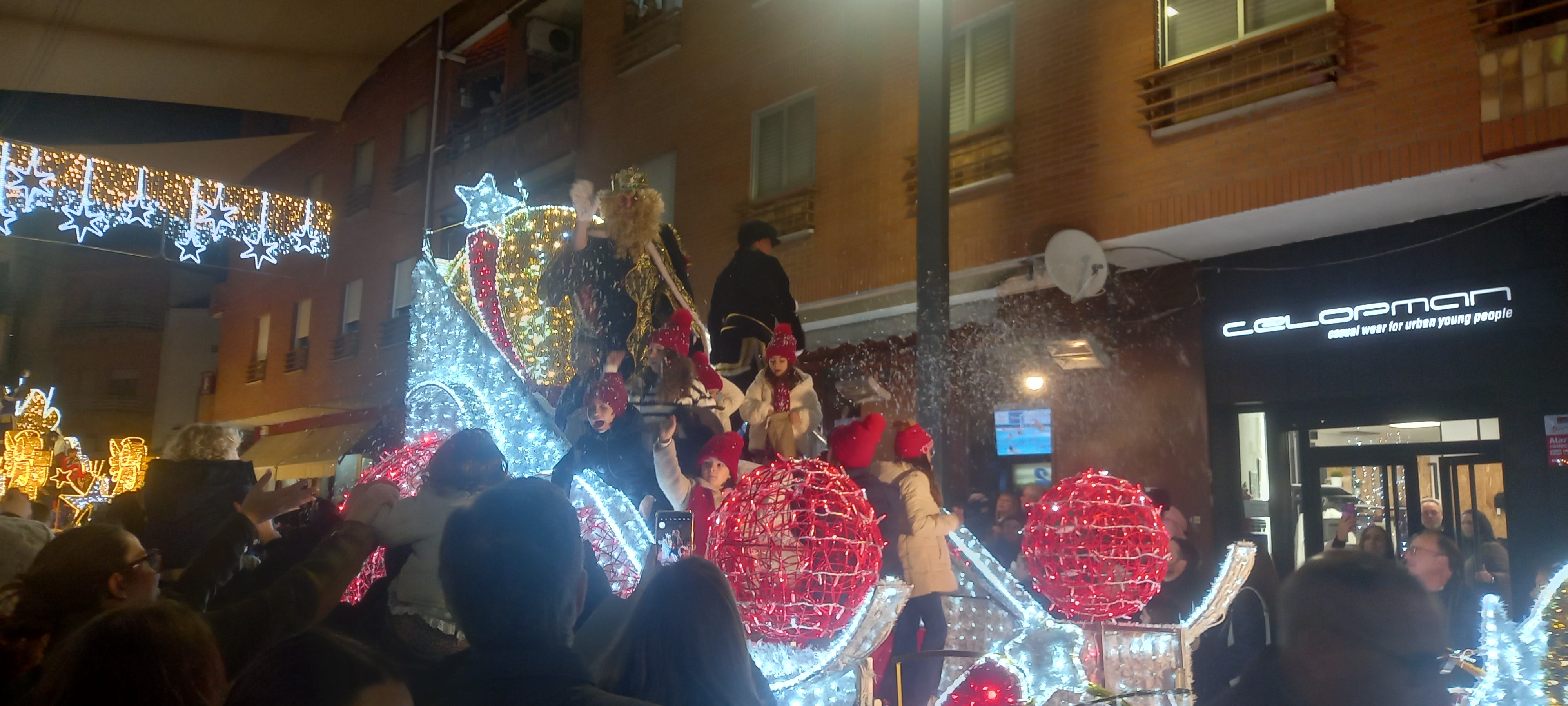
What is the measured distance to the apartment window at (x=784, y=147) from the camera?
14.1 metres

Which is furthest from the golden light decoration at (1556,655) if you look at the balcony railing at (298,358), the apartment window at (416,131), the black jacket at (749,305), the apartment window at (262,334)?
the apartment window at (262,334)

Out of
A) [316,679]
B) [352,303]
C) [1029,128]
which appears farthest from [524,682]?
[352,303]

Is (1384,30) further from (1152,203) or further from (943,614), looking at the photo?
(943,614)

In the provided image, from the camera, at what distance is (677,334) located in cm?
575

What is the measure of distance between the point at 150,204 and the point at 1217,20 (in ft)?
36.6

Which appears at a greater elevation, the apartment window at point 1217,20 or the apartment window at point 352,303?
the apartment window at point 1217,20

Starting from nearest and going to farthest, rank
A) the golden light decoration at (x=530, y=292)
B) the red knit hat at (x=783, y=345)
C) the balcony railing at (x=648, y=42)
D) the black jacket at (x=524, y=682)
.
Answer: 1. the black jacket at (x=524, y=682)
2. the golden light decoration at (x=530, y=292)
3. the red knit hat at (x=783, y=345)
4. the balcony railing at (x=648, y=42)

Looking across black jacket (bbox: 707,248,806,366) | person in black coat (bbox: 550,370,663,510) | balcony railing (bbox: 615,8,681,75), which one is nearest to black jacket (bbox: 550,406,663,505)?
person in black coat (bbox: 550,370,663,510)

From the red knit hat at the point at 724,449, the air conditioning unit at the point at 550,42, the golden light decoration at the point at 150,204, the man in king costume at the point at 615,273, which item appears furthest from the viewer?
the air conditioning unit at the point at 550,42

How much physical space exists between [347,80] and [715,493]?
11.9 m

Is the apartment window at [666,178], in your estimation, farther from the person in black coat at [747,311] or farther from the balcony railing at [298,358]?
the balcony railing at [298,358]

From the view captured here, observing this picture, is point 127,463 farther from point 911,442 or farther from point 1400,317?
point 1400,317

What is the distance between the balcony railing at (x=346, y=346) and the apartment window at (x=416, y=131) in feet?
13.1

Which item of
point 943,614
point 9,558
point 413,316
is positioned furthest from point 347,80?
point 943,614
